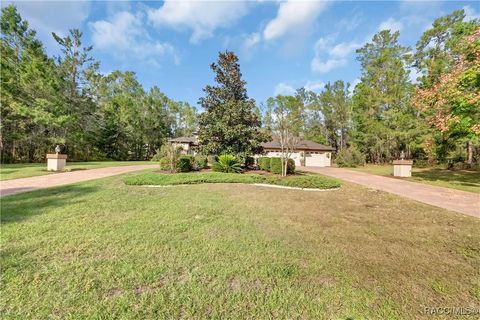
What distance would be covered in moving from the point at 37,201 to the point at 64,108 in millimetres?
20220

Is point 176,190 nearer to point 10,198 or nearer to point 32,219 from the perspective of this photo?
point 32,219

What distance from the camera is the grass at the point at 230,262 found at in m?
2.21

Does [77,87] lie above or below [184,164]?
above

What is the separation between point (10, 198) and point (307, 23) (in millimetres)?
13453

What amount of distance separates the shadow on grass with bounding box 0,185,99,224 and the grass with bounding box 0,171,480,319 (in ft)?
0.26

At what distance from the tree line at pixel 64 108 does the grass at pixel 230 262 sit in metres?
19.8

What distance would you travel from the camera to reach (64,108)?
21703mm

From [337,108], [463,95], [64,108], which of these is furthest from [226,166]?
[337,108]

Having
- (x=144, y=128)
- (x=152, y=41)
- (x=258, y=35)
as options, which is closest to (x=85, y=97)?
(x=144, y=128)

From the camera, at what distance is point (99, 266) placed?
9.39 ft

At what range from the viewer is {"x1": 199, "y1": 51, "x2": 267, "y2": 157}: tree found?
50.8 feet

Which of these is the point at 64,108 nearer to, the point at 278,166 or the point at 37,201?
the point at 37,201

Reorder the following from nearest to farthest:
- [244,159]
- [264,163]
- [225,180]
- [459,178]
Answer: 1. [225,180]
2. [459,178]
3. [264,163]
4. [244,159]

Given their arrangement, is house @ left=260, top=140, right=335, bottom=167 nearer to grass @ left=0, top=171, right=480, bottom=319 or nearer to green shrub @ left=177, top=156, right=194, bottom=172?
green shrub @ left=177, top=156, right=194, bottom=172
